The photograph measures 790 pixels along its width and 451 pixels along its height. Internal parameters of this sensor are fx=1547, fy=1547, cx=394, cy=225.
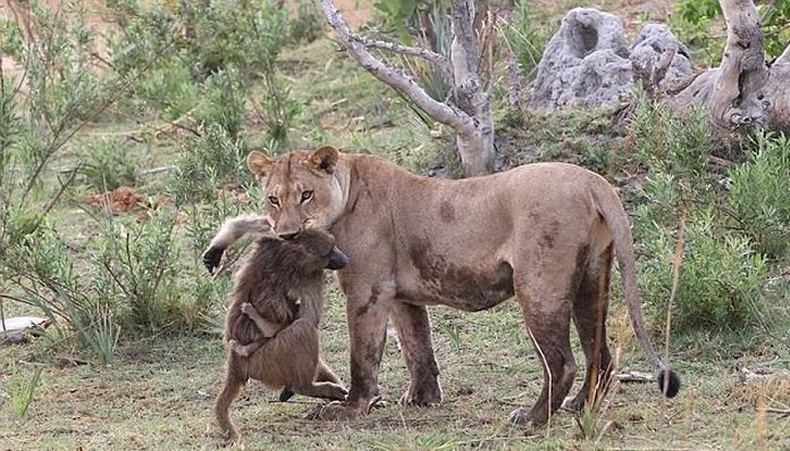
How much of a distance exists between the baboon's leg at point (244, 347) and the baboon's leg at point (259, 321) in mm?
55

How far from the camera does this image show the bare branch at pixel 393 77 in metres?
8.41

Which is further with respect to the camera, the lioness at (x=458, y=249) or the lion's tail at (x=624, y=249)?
the lioness at (x=458, y=249)

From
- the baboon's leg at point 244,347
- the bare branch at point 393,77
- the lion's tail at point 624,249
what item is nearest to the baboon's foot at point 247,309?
the baboon's leg at point 244,347

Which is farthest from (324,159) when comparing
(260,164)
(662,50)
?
(662,50)

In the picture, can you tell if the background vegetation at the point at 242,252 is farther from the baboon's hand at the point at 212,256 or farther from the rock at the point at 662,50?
the baboon's hand at the point at 212,256

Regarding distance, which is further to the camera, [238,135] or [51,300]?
[238,135]

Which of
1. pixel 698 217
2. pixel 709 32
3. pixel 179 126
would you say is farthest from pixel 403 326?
pixel 709 32

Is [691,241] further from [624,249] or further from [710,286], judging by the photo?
[624,249]

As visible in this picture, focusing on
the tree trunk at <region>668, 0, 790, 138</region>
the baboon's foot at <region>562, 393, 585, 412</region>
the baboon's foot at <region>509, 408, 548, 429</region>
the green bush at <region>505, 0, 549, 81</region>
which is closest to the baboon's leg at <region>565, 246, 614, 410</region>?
the baboon's foot at <region>562, 393, 585, 412</region>

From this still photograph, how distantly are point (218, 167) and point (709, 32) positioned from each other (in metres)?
5.19

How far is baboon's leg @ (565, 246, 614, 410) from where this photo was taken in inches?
249

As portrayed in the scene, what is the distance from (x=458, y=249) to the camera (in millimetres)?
6516

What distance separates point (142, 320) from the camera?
8156 mm

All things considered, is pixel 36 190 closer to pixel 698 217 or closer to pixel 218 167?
pixel 218 167
